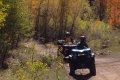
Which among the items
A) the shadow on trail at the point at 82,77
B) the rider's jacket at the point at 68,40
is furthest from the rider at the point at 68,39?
the shadow on trail at the point at 82,77

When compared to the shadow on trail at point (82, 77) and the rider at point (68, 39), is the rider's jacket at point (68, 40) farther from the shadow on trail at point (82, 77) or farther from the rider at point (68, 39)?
the shadow on trail at point (82, 77)

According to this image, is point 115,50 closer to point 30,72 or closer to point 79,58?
point 79,58

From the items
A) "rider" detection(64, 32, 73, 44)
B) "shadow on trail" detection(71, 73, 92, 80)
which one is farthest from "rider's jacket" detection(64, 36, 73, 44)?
"shadow on trail" detection(71, 73, 92, 80)

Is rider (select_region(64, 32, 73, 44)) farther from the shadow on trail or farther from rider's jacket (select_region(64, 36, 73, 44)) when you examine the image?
the shadow on trail

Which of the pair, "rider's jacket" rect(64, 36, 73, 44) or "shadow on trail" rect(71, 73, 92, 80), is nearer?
"shadow on trail" rect(71, 73, 92, 80)

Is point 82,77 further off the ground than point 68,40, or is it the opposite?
point 68,40

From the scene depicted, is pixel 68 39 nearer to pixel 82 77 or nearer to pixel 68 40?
pixel 68 40

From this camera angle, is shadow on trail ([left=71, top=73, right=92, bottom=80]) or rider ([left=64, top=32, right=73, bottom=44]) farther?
rider ([left=64, top=32, right=73, bottom=44])

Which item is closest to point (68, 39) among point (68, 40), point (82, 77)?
point (68, 40)

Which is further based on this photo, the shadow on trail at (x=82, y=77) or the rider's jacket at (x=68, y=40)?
the rider's jacket at (x=68, y=40)

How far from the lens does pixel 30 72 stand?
13039 mm

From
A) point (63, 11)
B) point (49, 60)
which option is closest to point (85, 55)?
point (49, 60)

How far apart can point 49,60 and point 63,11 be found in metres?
17.6

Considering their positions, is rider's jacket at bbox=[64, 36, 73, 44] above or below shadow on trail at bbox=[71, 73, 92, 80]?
above
